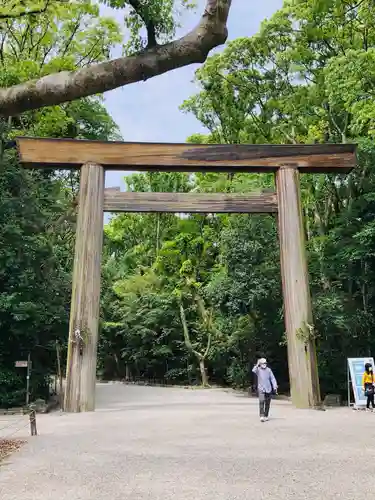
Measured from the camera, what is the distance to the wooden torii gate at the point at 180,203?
11.6 metres

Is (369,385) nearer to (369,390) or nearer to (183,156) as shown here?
(369,390)

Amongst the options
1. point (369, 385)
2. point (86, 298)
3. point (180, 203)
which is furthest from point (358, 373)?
point (86, 298)

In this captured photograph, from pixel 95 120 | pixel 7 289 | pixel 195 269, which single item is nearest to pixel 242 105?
pixel 95 120

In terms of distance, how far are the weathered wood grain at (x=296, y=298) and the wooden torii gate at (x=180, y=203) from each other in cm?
2

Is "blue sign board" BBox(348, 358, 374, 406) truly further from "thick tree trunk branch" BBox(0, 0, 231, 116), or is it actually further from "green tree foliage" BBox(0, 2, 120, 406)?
"thick tree trunk branch" BBox(0, 0, 231, 116)

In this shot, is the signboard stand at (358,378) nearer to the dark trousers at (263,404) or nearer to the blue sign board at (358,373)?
the blue sign board at (358,373)

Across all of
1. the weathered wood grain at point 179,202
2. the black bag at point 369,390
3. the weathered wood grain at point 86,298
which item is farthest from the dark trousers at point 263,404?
the weathered wood grain at point 179,202

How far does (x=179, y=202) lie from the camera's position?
41.5ft

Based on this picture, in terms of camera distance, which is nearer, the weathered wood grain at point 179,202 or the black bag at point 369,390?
the black bag at point 369,390

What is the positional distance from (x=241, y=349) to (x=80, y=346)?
10.6m

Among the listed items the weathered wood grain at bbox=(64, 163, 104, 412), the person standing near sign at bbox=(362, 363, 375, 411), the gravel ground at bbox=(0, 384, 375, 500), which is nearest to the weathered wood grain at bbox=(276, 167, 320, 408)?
the person standing near sign at bbox=(362, 363, 375, 411)

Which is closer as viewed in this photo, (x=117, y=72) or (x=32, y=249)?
(x=117, y=72)

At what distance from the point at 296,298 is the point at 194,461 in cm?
712

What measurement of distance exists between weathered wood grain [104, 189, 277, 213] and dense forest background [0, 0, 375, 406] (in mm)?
2959
